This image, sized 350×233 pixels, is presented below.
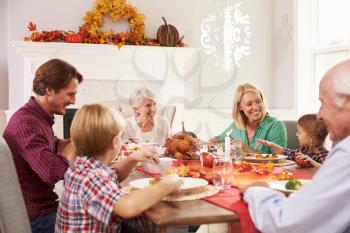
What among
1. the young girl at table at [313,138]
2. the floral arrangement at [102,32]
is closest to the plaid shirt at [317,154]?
the young girl at table at [313,138]

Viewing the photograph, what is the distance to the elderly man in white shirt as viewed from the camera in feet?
3.91

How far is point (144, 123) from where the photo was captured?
12.2 ft

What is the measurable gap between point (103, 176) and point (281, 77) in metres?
4.68

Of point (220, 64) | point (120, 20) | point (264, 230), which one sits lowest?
point (264, 230)

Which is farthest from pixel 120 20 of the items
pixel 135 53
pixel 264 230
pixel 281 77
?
pixel 264 230

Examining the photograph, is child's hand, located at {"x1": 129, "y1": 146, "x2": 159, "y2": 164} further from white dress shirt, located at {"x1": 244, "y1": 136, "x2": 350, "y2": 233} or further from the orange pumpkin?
the orange pumpkin

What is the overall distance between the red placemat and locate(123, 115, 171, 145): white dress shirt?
2.01 metres

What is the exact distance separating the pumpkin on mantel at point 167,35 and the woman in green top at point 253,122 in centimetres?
223

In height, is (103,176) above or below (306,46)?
below

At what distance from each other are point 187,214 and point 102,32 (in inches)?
168

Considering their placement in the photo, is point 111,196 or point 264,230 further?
point 111,196

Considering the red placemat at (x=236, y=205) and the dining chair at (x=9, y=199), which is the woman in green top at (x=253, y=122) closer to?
the red placemat at (x=236, y=205)

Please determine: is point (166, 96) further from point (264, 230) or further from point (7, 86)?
point (264, 230)

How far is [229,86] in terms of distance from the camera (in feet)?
19.4
